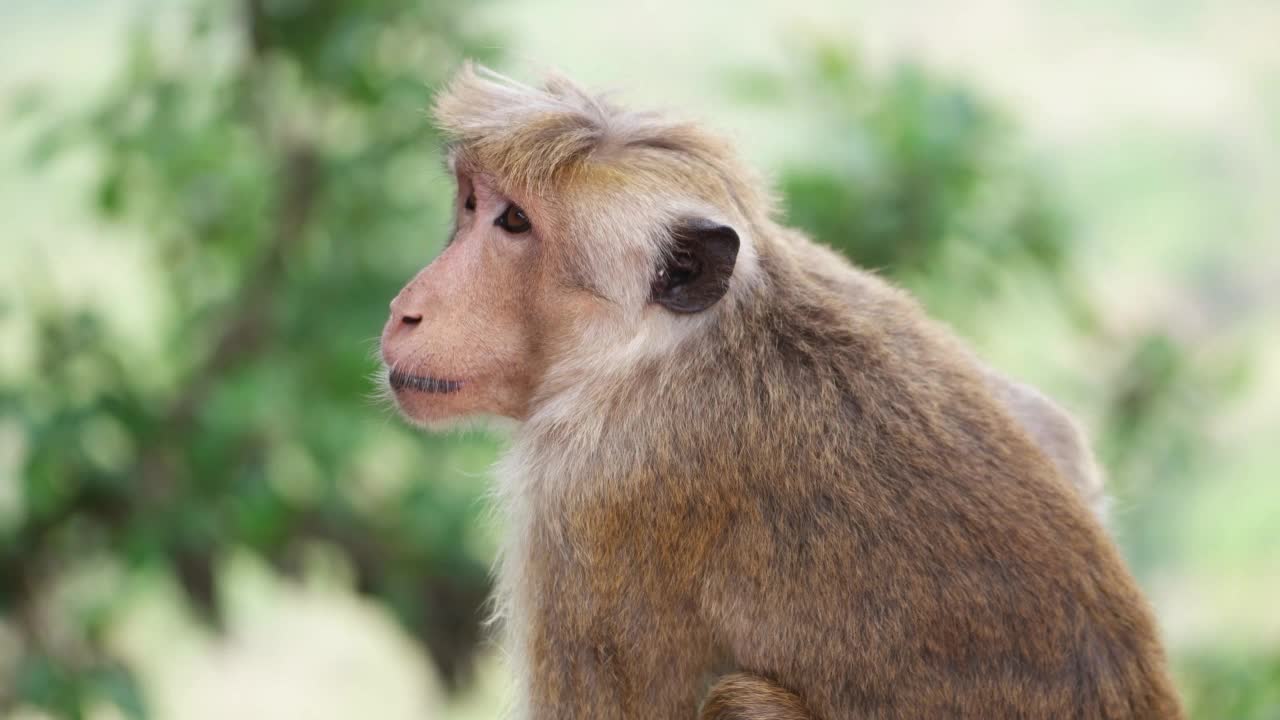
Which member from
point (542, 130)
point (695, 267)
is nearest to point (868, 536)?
point (695, 267)

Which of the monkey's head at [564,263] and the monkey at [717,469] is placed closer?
the monkey at [717,469]

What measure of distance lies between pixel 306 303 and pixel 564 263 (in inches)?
112

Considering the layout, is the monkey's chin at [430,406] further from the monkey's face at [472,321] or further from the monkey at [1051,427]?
the monkey at [1051,427]

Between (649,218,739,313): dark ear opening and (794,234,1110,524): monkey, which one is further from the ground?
(794,234,1110,524): monkey

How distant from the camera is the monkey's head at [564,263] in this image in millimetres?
3256

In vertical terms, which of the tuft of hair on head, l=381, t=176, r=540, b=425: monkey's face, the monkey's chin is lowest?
the monkey's chin

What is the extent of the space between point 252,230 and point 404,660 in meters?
2.82

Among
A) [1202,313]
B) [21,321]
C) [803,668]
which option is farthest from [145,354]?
[1202,313]

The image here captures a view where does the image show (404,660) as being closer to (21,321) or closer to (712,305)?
(21,321)

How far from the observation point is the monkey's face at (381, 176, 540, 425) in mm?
3240

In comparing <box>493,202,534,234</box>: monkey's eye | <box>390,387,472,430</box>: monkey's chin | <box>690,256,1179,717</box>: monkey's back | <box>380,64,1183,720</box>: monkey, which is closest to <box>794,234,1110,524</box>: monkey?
<box>380,64,1183,720</box>: monkey

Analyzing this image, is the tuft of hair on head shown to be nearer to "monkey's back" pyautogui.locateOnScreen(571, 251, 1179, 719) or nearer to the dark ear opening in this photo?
the dark ear opening

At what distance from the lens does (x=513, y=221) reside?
3.37 meters

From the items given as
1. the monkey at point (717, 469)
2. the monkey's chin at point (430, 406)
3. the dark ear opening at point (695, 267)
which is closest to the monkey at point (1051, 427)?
the monkey at point (717, 469)
